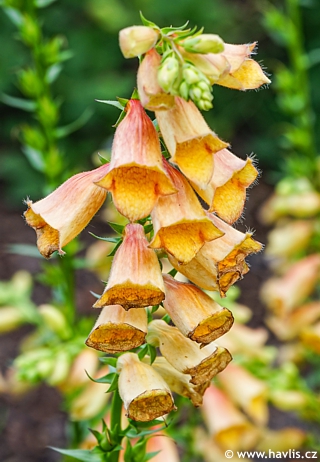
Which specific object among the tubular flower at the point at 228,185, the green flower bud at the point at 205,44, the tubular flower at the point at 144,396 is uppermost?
the green flower bud at the point at 205,44

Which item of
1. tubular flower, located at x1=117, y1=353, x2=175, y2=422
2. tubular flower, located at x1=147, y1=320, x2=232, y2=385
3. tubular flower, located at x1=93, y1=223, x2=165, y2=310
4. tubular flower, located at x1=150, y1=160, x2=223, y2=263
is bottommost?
tubular flower, located at x1=117, y1=353, x2=175, y2=422

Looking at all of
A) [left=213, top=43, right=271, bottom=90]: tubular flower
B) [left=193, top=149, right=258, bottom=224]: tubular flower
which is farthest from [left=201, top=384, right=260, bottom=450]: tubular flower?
[left=213, top=43, right=271, bottom=90]: tubular flower

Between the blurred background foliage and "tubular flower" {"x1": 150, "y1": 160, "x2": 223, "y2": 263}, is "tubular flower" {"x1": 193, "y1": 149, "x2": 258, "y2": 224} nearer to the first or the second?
"tubular flower" {"x1": 150, "y1": 160, "x2": 223, "y2": 263}

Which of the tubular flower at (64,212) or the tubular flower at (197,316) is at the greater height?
the tubular flower at (64,212)

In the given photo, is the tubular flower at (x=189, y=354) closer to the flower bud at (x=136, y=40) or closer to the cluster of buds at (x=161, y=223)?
the cluster of buds at (x=161, y=223)

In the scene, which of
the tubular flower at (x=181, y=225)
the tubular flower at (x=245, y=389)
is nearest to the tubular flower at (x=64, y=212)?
the tubular flower at (x=181, y=225)

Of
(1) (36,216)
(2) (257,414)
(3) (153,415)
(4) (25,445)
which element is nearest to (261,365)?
(2) (257,414)

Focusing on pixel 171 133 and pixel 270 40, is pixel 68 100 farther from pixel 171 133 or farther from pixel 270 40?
pixel 171 133
